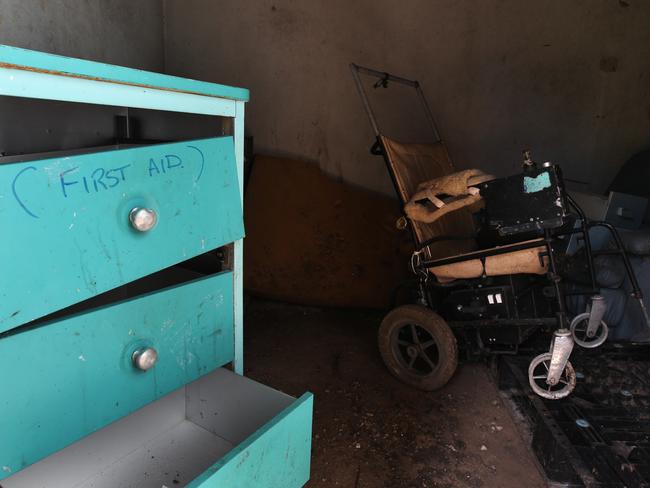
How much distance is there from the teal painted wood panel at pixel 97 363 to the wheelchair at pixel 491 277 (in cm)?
99

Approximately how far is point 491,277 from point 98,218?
140cm

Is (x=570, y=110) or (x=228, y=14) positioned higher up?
(x=228, y=14)

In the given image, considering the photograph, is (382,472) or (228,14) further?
(228,14)

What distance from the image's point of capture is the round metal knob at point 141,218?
0.77 m

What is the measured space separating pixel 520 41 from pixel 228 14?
69.2 inches

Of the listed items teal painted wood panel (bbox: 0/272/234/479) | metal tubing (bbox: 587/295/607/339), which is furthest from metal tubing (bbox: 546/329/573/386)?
teal painted wood panel (bbox: 0/272/234/479)

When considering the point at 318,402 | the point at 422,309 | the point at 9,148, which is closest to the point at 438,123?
the point at 422,309

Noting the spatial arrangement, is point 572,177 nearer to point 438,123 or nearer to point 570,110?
point 570,110

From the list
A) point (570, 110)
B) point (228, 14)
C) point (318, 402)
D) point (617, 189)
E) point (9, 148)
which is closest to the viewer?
point (9, 148)

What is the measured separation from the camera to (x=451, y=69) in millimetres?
2756

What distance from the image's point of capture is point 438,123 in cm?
284

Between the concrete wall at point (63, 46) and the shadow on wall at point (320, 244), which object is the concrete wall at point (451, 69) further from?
the concrete wall at point (63, 46)

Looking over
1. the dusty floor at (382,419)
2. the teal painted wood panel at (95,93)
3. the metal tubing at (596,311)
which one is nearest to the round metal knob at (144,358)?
the teal painted wood panel at (95,93)

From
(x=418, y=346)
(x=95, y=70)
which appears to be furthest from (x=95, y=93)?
(x=418, y=346)
